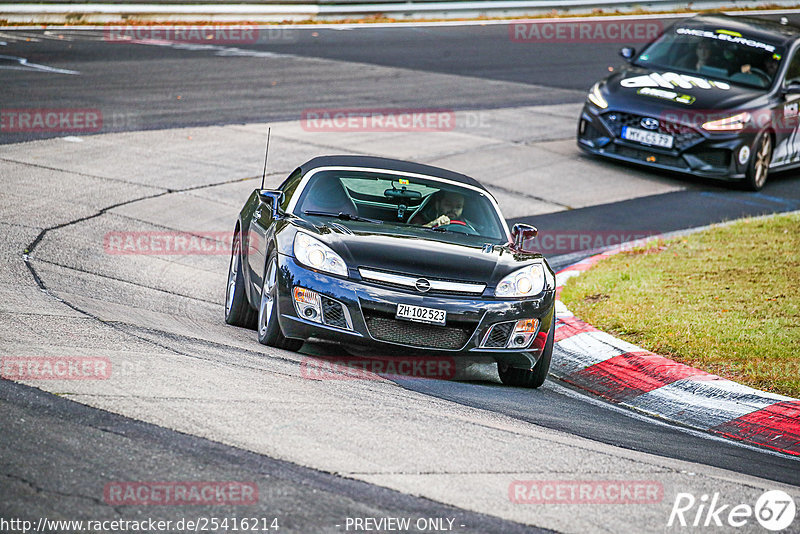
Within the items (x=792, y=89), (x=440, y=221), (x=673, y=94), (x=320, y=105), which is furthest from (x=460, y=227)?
(x=320, y=105)

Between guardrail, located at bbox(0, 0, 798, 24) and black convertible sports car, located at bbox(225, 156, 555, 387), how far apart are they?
1736 centimetres

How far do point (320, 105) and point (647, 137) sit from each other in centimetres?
537

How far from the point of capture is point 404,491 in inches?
192

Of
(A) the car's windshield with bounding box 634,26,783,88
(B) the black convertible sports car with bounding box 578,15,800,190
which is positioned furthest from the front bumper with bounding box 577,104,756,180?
(A) the car's windshield with bounding box 634,26,783,88

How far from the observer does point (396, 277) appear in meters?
7.26

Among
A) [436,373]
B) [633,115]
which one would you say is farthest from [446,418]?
[633,115]

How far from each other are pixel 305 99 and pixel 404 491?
47.5 ft

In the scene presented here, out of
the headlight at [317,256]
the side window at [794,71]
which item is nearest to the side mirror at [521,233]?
the headlight at [317,256]

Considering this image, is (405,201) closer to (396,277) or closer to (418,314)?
(396,277)

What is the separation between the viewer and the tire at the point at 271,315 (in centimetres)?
758

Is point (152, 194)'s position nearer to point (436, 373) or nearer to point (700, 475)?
point (436, 373)

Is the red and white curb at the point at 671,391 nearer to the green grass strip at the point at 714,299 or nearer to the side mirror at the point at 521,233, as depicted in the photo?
the green grass strip at the point at 714,299

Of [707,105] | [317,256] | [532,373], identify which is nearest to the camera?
[317,256]

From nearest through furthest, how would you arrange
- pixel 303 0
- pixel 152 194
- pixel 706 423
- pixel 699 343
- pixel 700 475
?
pixel 700 475 → pixel 706 423 → pixel 699 343 → pixel 152 194 → pixel 303 0
